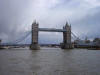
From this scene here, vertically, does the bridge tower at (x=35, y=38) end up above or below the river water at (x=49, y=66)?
above

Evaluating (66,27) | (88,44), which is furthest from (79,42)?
(66,27)

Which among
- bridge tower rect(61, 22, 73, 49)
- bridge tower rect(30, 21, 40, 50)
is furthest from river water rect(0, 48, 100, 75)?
bridge tower rect(61, 22, 73, 49)

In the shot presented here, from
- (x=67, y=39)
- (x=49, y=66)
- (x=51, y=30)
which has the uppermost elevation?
(x=51, y=30)

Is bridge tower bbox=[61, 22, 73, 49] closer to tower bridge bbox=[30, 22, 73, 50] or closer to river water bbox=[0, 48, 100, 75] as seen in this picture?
tower bridge bbox=[30, 22, 73, 50]

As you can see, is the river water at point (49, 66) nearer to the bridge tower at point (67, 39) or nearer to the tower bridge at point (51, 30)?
the tower bridge at point (51, 30)

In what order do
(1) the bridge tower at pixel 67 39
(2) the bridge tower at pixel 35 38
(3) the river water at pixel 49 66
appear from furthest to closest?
(1) the bridge tower at pixel 67 39 → (2) the bridge tower at pixel 35 38 → (3) the river water at pixel 49 66

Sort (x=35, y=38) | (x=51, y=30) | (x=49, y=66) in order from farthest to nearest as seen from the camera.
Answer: (x=51, y=30) < (x=35, y=38) < (x=49, y=66)

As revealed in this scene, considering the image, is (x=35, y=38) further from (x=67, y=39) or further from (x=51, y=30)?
(x=67, y=39)

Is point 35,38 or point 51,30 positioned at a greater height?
point 51,30

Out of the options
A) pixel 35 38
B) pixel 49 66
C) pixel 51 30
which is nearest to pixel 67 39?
pixel 51 30

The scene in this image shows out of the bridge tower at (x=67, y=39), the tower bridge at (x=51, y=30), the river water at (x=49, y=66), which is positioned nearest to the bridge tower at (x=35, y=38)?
the tower bridge at (x=51, y=30)

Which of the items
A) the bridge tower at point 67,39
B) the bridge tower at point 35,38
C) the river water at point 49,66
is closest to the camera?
the river water at point 49,66

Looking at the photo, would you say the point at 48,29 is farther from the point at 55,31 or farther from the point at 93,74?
the point at 93,74

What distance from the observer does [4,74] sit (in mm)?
15898
